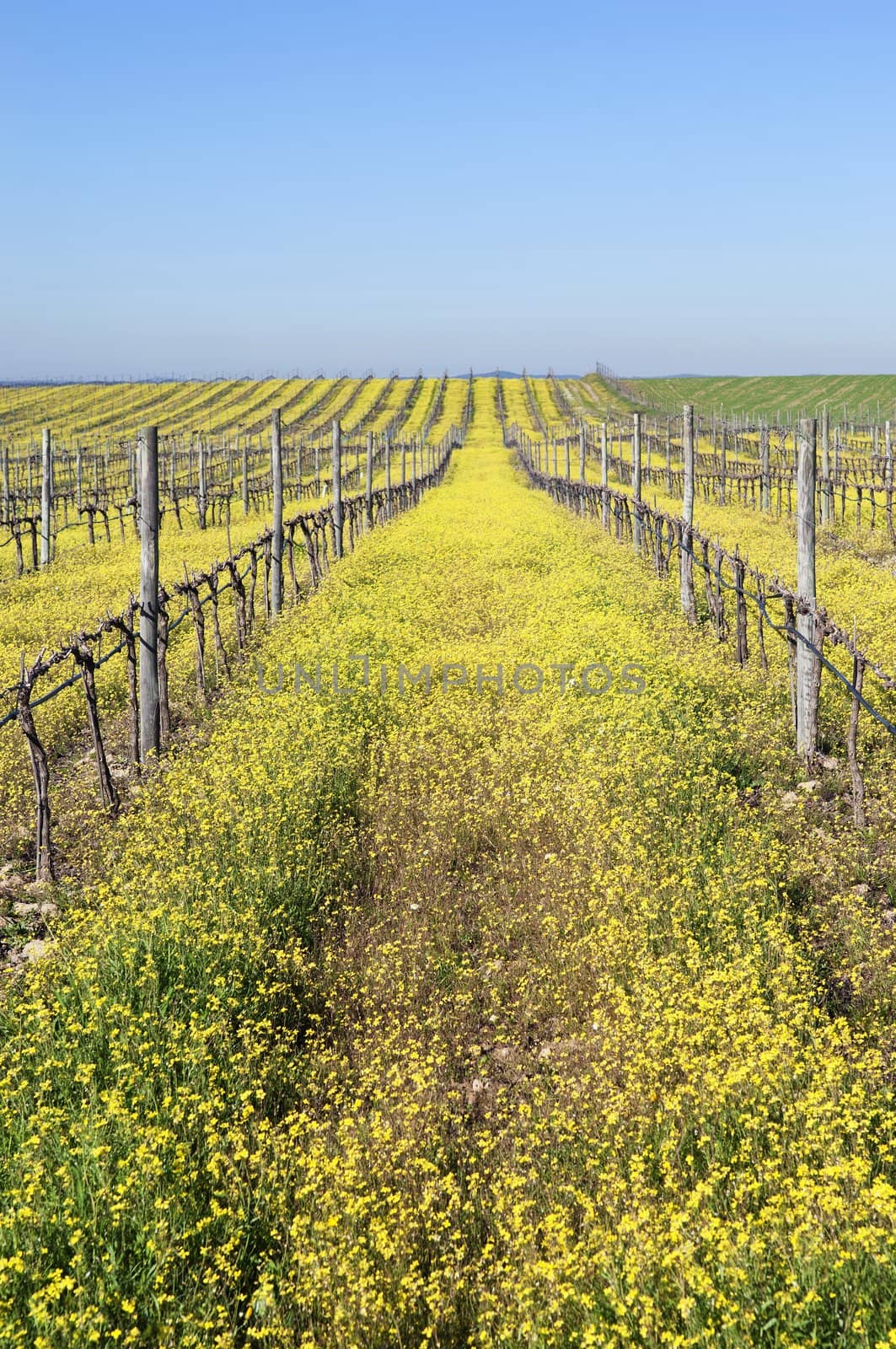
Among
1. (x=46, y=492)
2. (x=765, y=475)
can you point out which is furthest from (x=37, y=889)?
(x=765, y=475)

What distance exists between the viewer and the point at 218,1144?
4.28 meters

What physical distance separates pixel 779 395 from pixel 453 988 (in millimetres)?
102750

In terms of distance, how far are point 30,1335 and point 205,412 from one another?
9624 cm

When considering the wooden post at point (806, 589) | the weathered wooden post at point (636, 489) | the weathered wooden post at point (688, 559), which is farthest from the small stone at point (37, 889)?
the weathered wooden post at point (636, 489)

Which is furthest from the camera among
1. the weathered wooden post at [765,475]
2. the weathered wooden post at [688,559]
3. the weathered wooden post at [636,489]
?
the weathered wooden post at [765,475]

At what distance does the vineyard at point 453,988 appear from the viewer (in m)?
3.54

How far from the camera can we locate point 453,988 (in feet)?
19.7

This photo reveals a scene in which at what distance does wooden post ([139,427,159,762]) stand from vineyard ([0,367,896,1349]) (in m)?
0.05

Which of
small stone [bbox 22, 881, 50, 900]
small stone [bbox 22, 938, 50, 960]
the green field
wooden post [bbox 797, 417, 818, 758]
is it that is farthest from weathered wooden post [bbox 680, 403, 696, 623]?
the green field

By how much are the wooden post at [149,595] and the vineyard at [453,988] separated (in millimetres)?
47

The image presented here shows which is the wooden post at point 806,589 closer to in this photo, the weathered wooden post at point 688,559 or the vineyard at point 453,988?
the vineyard at point 453,988

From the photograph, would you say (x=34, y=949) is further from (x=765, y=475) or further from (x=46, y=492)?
(x=765, y=475)

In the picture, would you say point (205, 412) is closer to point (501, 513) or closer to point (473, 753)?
point (501, 513)

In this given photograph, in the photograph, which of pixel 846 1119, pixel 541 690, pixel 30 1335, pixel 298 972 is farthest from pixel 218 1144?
pixel 541 690
